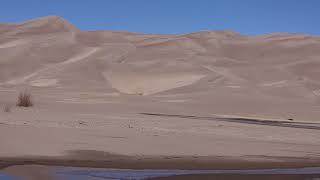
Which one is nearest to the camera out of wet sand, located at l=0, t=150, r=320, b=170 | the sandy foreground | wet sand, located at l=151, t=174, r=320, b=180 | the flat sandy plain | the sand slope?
wet sand, located at l=151, t=174, r=320, b=180

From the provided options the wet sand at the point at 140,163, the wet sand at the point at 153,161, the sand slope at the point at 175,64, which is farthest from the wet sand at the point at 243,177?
the sand slope at the point at 175,64

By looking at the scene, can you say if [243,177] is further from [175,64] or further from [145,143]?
[175,64]

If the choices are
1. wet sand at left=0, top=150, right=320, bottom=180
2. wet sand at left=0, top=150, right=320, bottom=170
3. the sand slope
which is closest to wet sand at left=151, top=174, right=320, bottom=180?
wet sand at left=0, top=150, right=320, bottom=180

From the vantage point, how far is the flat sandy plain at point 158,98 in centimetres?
1004

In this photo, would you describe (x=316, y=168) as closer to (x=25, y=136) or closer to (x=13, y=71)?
(x=25, y=136)

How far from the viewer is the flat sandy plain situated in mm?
10037

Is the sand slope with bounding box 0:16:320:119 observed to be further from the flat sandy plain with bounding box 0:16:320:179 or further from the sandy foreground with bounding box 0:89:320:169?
the sandy foreground with bounding box 0:89:320:169

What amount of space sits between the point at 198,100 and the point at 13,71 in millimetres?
17255

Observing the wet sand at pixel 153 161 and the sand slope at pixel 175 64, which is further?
the sand slope at pixel 175 64

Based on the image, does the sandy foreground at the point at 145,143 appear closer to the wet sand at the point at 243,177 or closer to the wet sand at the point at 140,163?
the wet sand at the point at 140,163

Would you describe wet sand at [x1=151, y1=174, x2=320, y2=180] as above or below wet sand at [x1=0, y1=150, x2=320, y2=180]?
below

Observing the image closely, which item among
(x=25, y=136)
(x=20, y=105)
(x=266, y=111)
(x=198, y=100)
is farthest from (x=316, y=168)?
(x=198, y=100)

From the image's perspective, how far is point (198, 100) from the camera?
28688 millimetres

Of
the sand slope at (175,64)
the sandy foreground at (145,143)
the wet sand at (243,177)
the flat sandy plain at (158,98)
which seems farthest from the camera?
the sand slope at (175,64)
